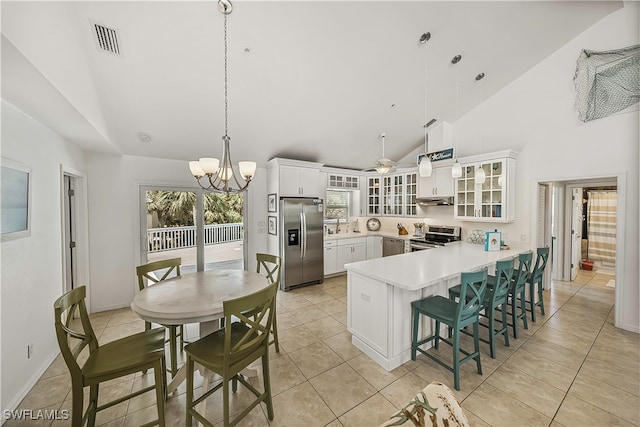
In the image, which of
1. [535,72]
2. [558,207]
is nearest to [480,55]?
[535,72]

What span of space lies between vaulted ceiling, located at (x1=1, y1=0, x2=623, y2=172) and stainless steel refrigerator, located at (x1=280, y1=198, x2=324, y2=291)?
3.92 feet

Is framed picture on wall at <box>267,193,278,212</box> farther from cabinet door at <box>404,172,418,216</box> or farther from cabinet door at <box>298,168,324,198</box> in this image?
cabinet door at <box>404,172,418,216</box>

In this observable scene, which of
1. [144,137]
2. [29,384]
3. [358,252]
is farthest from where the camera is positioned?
[358,252]

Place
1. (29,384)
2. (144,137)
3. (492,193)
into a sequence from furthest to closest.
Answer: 1. (492,193)
2. (144,137)
3. (29,384)

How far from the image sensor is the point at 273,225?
4.79m

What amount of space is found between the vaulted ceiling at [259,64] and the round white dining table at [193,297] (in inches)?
69.4

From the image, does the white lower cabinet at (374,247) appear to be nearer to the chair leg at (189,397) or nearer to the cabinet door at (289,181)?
the cabinet door at (289,181)

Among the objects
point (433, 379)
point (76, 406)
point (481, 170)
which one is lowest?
point (433, 379)

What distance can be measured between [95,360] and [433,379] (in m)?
2.68

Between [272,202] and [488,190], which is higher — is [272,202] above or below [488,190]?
below

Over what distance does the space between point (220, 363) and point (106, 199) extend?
3527 mm

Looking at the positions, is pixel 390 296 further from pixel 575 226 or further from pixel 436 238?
pixel 575 226

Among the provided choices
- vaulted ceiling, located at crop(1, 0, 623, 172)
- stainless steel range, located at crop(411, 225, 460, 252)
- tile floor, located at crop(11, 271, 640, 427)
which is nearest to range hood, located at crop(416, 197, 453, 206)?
stainless steel range, located at crop(411, 225, 460, 252)

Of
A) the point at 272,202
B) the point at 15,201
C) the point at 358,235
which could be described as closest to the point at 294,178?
the point at 272,202
